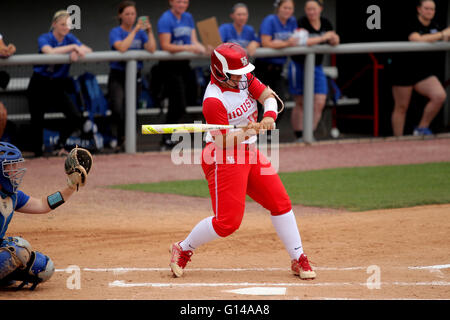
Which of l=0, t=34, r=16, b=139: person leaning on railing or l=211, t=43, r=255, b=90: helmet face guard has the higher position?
l=211, t=43, r=255, b=90: helmet face guard

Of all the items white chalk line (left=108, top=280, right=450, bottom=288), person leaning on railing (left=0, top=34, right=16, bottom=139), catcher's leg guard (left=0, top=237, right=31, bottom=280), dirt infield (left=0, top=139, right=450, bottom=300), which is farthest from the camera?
person leaning on railing (left=0, top=34, right=16, bottom=139)

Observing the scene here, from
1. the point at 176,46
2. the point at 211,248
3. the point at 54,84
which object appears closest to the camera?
the point at 211,248

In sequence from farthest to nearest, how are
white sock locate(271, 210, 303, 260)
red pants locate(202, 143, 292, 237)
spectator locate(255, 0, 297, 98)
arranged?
spectator locate(255, 0, 297, 98) < white sock locate(271, 210, 303, 260) < red pants locate(202, 143, 292, 237)

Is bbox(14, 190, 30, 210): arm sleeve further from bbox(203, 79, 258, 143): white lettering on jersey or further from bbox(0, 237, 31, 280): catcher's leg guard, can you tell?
bbox(203, 79, 258, 143): white lettering on jersey

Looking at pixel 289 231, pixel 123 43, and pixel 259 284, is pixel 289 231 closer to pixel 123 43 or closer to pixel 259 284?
pixel 259 284

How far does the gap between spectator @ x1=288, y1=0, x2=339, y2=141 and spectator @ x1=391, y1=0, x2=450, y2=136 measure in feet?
3.66

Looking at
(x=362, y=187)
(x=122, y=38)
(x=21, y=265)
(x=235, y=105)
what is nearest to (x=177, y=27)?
(x=122, y=38)

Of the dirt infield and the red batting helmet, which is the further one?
the red batting helmet

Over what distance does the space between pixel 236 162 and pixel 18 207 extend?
1442 millimetres

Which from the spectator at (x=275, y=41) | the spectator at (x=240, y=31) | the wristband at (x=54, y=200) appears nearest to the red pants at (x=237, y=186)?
the wristband at (x=54, y=200)

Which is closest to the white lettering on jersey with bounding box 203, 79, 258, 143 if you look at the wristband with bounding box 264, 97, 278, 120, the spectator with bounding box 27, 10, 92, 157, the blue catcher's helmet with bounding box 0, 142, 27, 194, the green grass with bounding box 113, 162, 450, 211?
the wristband with bounding box 264, 97, 278, 120

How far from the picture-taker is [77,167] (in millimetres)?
4945

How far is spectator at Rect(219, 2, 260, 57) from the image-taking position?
34.5ft

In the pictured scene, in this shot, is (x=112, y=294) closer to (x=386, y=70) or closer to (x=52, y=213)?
(x=52, y=213)
